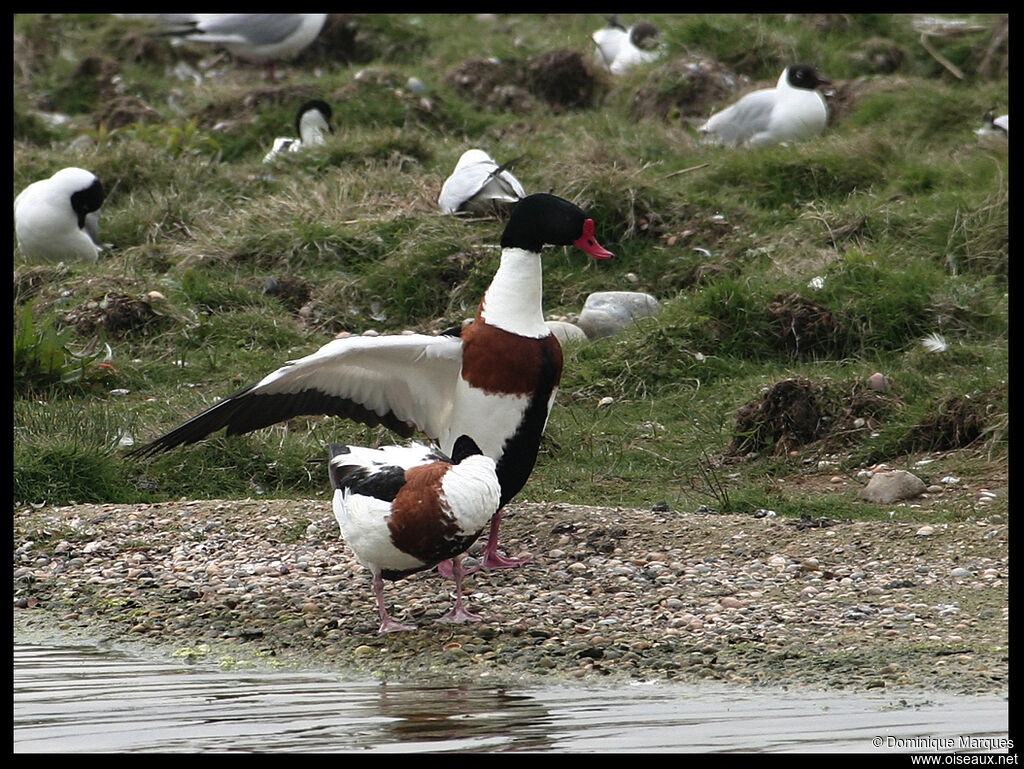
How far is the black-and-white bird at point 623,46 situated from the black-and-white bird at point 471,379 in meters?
7.50

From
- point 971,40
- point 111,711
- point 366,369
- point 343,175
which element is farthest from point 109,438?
point 971,40

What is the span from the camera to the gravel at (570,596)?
4.49 meters

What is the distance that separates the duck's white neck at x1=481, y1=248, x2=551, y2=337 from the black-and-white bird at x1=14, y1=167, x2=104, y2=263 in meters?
4.52

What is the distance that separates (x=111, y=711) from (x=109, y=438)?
296 cm

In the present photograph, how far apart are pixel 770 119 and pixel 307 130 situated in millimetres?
3421

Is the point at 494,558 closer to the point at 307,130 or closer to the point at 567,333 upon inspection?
the point at 567,333

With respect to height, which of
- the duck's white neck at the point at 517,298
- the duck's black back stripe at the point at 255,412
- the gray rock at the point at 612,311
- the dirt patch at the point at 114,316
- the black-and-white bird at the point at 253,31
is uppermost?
the duck's white neck at the point at 517,298

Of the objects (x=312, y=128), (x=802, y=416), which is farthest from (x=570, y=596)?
(x=312, y=128)

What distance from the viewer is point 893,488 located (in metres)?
6.44

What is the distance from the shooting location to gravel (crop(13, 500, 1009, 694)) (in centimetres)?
449

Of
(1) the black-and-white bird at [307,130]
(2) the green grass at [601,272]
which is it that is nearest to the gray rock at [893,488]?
(2) the green grass at [601,272]

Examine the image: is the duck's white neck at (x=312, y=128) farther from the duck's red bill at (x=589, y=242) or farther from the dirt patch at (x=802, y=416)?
the duck's red bill at (x=589, y=242)

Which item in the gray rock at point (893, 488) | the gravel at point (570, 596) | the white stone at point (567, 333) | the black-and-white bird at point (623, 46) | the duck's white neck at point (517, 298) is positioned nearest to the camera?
the gravel at point (570, 596)
